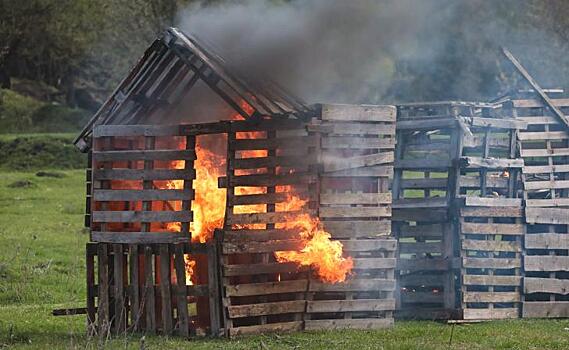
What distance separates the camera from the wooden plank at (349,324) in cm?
1734

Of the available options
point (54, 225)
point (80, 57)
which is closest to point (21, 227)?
point (54, 225)

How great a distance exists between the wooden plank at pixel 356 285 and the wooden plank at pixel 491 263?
1.98 metres

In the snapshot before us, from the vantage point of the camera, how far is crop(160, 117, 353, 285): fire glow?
17203 millimetres

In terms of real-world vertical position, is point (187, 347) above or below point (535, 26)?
below

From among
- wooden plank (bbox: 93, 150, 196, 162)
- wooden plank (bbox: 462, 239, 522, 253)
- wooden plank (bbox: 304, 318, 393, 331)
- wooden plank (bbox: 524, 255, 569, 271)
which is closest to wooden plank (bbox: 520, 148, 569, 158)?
wooden plank (bbox: 462, 239, 522, 253)

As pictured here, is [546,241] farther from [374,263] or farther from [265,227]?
[265,227]

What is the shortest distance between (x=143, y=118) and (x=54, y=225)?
1269cm

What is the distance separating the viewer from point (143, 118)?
18438 millimetres

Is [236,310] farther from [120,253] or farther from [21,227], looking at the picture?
[21,227]

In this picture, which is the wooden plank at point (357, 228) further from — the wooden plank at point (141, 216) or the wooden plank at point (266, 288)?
the wooden plank at point (141, 216)

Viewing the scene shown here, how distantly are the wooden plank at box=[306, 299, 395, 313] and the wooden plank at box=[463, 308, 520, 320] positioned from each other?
1864 millimetres

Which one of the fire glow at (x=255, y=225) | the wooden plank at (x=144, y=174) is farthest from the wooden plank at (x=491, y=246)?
the wooden plank at (x=144, y=174)

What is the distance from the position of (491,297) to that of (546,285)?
118 centimetres

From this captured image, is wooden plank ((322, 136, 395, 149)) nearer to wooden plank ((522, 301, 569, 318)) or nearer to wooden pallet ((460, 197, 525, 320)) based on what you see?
wooden pallet ((460, 197, 525, 320))
